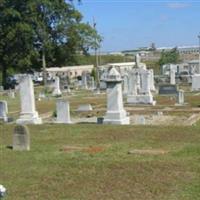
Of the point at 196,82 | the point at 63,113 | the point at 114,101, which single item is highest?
the point at 196,82

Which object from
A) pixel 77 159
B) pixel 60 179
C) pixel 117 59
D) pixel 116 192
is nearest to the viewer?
pixel 116 192

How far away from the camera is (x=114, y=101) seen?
61.3 ft

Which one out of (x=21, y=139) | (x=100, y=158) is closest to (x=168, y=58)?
(x=21, y=139)

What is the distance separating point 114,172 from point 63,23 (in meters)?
52.4

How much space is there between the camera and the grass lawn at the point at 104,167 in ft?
27.6

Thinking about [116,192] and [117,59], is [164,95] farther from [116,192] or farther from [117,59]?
[117,59]

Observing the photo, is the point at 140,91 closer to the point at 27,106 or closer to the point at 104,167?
the point at 27,106

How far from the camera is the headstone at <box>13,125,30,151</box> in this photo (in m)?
12.4

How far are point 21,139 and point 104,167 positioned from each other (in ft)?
9.96

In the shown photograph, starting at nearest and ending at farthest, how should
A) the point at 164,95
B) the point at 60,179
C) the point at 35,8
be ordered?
the point at 60,179 < the point at 164,95 < the point at 35,8

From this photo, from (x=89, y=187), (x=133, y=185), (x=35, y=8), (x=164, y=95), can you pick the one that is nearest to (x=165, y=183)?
(x=133, y=185)

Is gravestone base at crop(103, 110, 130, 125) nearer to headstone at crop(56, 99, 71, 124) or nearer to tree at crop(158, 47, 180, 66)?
headstone at crop(56, 99, 71, 124)

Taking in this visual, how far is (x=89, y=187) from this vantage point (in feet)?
28.8

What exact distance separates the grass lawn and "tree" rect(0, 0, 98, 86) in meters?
44.2
